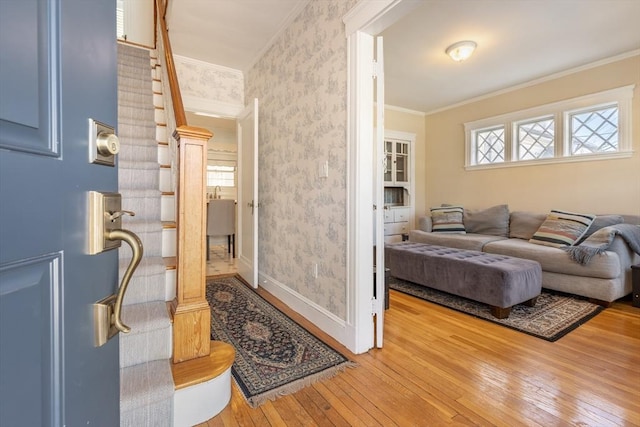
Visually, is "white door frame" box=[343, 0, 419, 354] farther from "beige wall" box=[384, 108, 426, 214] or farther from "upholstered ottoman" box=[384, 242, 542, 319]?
"beige wall" box=[384, 108, 426, 214]

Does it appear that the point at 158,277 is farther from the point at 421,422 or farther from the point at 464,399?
the point at 464,399

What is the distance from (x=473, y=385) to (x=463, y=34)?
10.5ft

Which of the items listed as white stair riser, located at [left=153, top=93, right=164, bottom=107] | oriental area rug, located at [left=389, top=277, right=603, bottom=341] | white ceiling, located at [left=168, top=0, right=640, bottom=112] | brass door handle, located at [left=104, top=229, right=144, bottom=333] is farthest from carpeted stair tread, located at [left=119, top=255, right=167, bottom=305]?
oriental area rug, located at [left=389, top=277, right=603, bottom=341]

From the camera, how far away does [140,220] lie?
2.08 m

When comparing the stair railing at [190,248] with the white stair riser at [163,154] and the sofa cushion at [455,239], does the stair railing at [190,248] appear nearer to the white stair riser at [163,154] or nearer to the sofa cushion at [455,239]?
the white stair riser at [163,154]

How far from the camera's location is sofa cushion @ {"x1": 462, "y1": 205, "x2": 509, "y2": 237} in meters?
4.32

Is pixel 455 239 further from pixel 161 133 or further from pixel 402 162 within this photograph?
pixel 161 133

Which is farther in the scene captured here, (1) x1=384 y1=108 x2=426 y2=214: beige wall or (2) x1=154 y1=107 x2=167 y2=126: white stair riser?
(1) x1=384 y1=108 x2=426 y2=214: beige wall

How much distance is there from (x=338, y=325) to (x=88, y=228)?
1886mm

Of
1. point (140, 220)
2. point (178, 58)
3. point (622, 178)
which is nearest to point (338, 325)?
point (140, 220)

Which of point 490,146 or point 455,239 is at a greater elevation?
point 490,146

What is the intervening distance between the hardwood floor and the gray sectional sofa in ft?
1.94

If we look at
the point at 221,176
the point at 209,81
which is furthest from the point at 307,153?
the point at 221,176

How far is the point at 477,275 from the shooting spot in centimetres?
266
